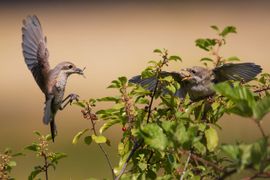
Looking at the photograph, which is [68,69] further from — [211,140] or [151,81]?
[211,140]

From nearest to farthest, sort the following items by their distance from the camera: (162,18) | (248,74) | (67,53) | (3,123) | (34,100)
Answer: (248,74)
(3,123)
(34,100)
(67,53)
(162,18)

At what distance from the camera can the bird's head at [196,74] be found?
345 centimetres

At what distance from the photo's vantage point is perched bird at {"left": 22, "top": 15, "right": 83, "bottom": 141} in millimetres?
3330

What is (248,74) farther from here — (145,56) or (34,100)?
(145,56)

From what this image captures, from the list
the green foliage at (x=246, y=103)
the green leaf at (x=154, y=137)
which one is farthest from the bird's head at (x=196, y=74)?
the green foliage at (x=246, y=103)

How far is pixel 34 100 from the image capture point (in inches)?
415

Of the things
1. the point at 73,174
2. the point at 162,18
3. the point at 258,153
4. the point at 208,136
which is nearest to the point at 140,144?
the point at 208,136

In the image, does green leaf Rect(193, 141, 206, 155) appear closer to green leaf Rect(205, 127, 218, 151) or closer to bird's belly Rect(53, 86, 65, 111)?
Result: green leaf Rect(205, 127, 218, 151)

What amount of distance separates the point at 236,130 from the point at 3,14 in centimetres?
799

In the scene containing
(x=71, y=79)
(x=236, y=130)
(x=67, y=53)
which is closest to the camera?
(x=236, y=130)

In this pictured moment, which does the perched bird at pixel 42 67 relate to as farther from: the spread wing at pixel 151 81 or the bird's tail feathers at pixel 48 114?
the spread wing at pixel 151 81

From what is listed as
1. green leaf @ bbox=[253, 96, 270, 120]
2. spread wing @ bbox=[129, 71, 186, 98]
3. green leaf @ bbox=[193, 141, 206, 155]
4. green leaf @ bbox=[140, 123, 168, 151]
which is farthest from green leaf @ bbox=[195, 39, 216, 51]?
green leaf @ bbox=[253, 96, 270, 120]

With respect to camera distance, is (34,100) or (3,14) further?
(3,14)

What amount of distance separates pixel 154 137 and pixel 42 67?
171cm
